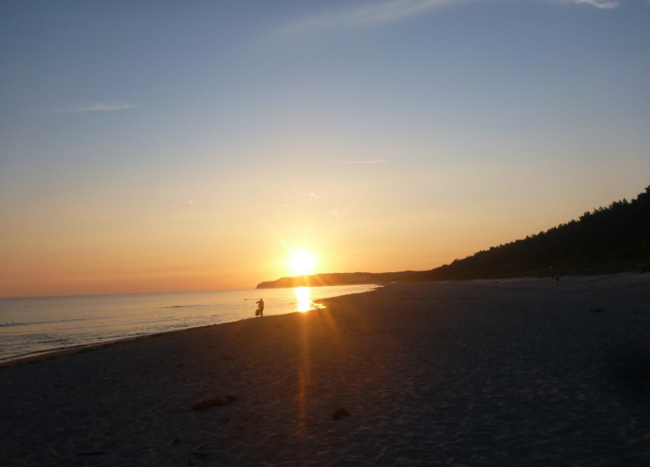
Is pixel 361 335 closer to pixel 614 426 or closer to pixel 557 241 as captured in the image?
pixel 614 426

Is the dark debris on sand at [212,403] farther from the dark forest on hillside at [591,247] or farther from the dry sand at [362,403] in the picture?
the dark forest on hillside at [591,247]

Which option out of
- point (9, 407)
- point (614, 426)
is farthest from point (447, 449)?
point (9, 407)

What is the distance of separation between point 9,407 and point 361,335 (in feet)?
51.3

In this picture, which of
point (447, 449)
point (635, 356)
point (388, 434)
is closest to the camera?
point (447, 449)

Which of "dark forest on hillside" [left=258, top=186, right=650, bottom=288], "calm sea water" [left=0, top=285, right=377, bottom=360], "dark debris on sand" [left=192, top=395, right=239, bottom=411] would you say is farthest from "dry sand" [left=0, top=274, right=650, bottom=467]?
"dark forest on hillside" [left=258, top=186, right=650, bottom=288]

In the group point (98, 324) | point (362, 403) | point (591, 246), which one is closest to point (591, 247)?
point (591, 246)

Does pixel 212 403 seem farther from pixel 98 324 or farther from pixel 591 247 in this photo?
pixel 591 247

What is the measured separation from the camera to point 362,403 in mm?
11094

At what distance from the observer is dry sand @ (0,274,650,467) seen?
26.5 ft

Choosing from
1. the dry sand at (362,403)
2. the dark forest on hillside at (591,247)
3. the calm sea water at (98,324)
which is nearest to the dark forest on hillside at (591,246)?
the dark forest on hillside at (591,247)

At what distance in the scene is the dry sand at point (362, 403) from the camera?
8086 millimetres

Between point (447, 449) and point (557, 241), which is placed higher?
point (557, 241)

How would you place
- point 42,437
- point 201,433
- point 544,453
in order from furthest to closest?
point 42,437 < point 201,433 < point 544,453

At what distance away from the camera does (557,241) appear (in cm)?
7962
